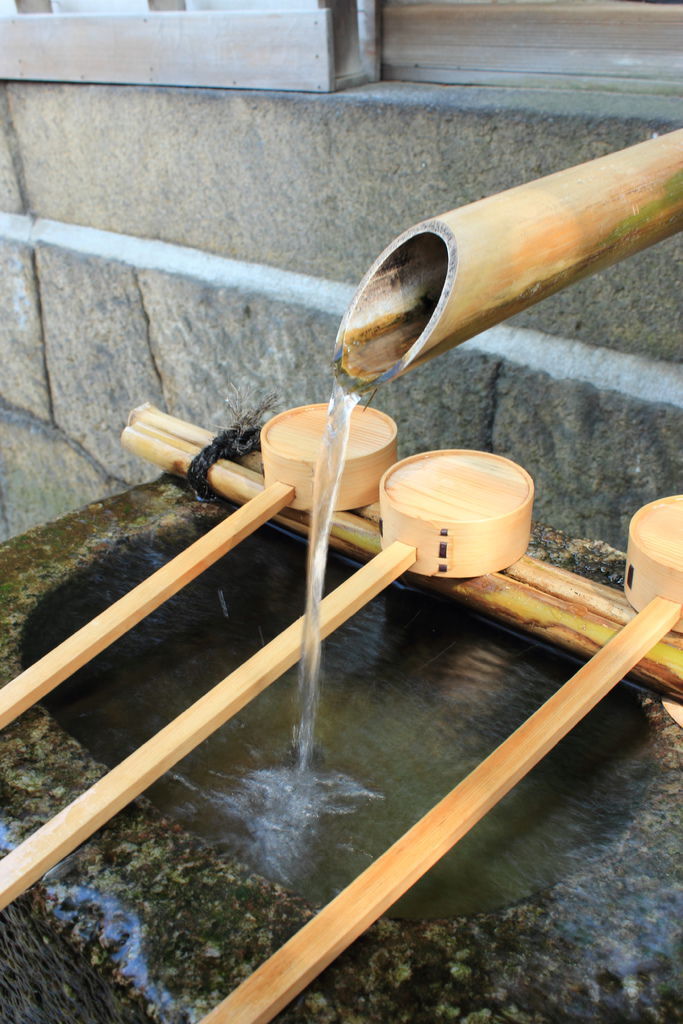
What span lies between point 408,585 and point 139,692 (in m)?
0.59

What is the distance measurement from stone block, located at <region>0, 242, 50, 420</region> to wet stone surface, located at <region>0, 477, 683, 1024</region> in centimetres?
301

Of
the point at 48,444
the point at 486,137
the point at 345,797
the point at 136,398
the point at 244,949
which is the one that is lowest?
the point at 48,444

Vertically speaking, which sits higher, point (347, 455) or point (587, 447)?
point (347, 455)

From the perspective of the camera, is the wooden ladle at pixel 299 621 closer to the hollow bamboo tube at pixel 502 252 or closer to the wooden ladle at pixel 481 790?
the wooden ladle at pixel 481 790

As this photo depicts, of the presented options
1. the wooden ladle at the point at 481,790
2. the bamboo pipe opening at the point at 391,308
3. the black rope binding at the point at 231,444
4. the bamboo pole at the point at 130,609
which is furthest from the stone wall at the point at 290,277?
the bamboo pipe opening at the point at 391,308

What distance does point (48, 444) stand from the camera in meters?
4.36

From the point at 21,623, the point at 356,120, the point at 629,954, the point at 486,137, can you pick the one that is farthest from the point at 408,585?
the point at 356,120

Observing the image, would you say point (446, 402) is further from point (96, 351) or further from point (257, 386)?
point (96, 351)

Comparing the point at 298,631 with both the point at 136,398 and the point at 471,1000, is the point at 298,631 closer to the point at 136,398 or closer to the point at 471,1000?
the point at 471,1000

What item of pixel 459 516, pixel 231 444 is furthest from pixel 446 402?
pixel 459 516

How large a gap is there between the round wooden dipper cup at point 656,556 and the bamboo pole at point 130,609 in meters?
0.73

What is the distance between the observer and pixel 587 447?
2572 mm

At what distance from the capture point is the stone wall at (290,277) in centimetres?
239

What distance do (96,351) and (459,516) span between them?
263 centimetres
